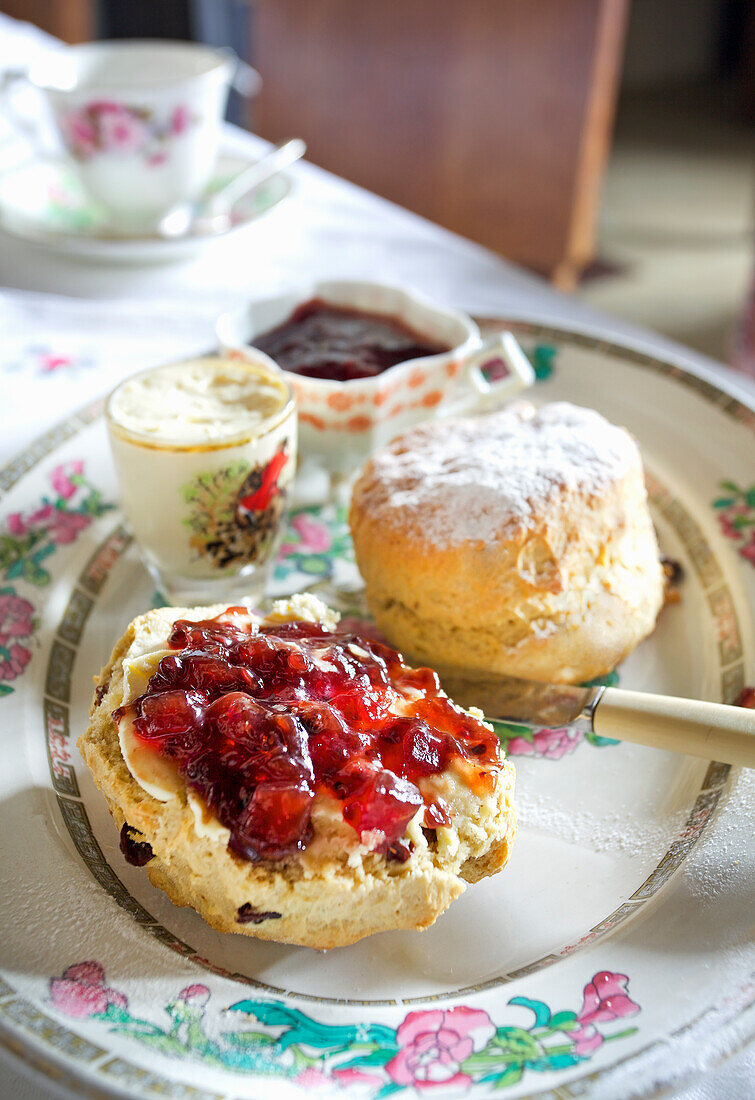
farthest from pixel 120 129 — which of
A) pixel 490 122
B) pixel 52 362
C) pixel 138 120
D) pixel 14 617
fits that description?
pixel 490 122

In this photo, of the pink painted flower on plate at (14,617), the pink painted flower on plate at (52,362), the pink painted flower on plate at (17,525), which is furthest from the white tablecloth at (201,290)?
the pink painted flower on plate at (14,617)

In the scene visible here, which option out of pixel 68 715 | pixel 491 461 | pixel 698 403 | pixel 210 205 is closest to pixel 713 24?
pixel 210 205

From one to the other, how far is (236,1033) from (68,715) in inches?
25.2

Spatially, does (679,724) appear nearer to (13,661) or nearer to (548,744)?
(548,744)

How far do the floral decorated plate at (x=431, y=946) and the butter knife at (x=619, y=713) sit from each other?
0.06 m

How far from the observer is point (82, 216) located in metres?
2.91

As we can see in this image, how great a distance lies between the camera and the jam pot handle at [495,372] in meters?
2.10

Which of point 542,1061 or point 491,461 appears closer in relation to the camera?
point 542,1061

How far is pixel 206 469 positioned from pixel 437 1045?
98cm

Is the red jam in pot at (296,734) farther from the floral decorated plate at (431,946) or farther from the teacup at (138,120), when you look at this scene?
the teacup at (138,120)

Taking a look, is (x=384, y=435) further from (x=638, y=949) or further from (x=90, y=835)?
(x=638, y=949)

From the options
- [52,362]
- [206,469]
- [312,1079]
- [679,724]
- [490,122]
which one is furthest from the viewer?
[490,122]

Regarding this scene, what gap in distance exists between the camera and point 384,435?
2.09 metres

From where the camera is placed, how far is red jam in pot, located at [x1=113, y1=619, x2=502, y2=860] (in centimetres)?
115
